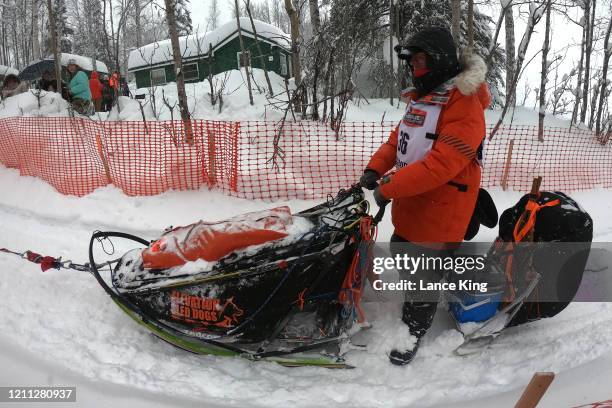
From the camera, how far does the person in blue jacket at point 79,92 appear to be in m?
11.1


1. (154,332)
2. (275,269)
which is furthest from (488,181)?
(154,332)

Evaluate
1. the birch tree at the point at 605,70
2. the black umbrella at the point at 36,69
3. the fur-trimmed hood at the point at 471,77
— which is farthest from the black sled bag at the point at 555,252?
the black umbrella at the point at 36,69

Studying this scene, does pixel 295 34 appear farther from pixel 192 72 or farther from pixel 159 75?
pixel 159 75

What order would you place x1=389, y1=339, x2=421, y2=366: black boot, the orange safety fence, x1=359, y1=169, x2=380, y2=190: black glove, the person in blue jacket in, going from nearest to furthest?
1. x1=389, y1=339, x2=421, y2=366: black boot
2. x1=359, y1=169, x2=380, y2=190: black glove
3. the orange safety fence
4. the person in blue jacket

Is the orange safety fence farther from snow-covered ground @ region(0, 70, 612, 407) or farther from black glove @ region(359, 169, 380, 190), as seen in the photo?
black glove @ region(359, 169, 380, 190)

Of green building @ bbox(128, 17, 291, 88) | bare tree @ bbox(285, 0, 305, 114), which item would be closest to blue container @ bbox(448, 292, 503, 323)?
bare tree @ bbox(285, 0, 305, 114)

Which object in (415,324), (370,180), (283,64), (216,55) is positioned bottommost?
(415,324)

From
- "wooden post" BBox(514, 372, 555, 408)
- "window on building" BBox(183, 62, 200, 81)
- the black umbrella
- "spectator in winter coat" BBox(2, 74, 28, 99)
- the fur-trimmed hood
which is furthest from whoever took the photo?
"window on building" BBox(183, 62, 200, 81)

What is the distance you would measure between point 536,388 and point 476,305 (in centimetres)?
96

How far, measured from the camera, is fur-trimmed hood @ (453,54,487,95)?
2.08 m

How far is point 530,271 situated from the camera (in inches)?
95.5

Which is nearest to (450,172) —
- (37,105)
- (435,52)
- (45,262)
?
(435,52)

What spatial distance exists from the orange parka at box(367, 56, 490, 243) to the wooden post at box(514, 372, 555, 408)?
0.92m

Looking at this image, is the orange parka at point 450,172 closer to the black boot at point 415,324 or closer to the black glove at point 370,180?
the black glove at point 370,180
